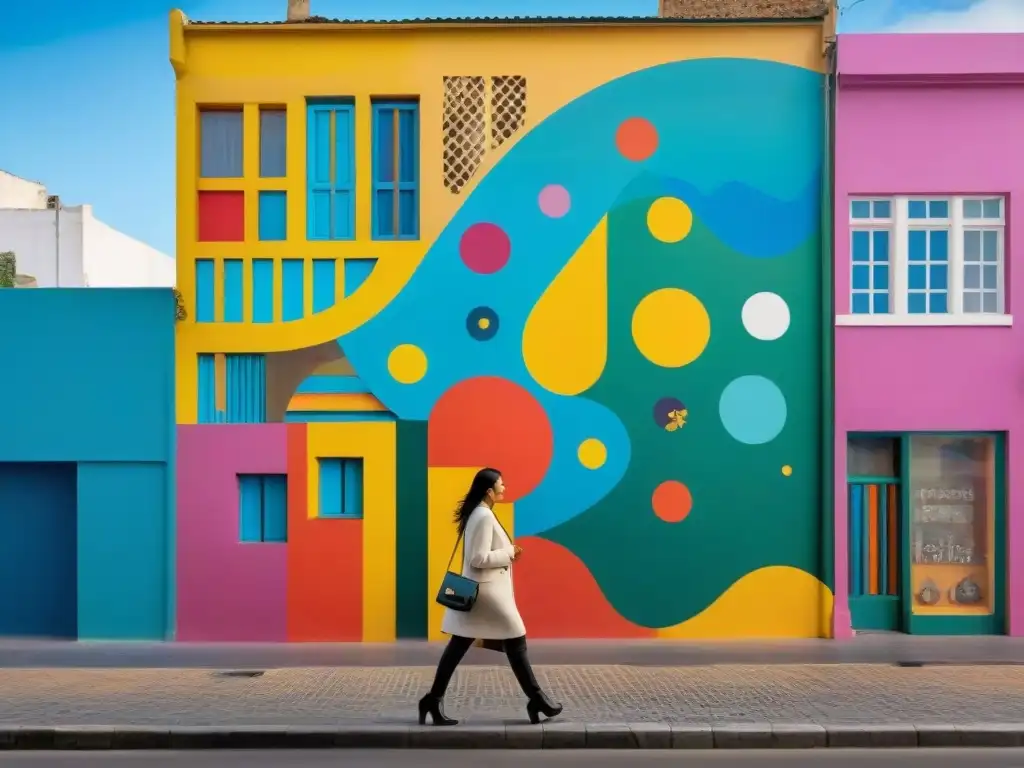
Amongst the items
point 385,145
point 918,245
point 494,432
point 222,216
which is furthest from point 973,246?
point 222,216

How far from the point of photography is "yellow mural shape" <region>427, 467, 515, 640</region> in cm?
1147

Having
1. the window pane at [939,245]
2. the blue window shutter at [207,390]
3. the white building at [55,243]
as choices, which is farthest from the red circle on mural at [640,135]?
the white building at [55,243]

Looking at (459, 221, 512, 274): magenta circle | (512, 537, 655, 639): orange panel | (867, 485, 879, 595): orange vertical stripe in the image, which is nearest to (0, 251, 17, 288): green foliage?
(459, 221, 512, 274): magenta circle

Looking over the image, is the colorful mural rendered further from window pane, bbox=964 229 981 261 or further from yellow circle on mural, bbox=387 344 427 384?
window pane, bbox=964 229 981 261

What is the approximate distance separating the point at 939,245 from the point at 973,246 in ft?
1.42

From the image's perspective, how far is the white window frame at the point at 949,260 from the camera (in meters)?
11.7

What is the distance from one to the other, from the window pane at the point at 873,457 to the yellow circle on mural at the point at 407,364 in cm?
530

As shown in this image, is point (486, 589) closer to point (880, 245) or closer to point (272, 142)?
point (272, 142)

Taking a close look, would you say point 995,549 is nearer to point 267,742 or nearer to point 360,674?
point 360,674

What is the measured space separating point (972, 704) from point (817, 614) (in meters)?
3.27

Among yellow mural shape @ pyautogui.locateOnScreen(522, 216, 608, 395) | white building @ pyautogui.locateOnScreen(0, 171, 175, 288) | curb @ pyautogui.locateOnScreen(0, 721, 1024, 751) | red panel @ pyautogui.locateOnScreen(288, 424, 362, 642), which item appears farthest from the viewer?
white building @ pyautogui.locateOnScreen(0, 171, 175, 288)

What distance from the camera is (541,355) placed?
37.9 ft

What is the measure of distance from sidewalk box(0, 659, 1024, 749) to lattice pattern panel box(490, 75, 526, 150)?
618 centimetres

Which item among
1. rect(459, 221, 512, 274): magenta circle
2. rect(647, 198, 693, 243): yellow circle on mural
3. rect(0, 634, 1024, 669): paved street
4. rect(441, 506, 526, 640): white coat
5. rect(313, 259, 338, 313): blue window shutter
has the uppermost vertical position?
rect(647, 198, 693, 243): yellow circle on mural
